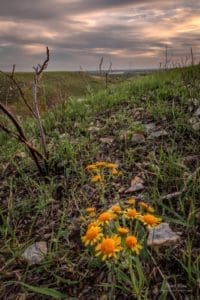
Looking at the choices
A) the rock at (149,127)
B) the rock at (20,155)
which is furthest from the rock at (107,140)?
the rock at (20,155)

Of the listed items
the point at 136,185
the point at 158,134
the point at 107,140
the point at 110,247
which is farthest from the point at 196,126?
the point at 110,247

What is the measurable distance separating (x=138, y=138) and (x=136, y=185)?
140 cm

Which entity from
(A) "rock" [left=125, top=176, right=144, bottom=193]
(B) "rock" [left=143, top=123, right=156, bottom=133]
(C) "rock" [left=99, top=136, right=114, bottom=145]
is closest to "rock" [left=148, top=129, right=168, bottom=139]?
(B) "rock" [left=143, top=123, right=156, bottom=133]

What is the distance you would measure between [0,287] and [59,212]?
1140mm

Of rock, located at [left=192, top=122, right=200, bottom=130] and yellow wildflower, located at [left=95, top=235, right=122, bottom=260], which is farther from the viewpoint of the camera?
rock, located at [left=192, top=122, right=200, bottom=130]

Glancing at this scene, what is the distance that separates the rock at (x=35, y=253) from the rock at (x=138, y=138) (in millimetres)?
2337

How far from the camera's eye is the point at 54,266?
3.65m

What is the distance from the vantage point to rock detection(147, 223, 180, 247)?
133 inches

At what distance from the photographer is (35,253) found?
150 inches

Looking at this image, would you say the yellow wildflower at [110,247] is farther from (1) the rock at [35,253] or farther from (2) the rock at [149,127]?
(2) the rock at [149,127]

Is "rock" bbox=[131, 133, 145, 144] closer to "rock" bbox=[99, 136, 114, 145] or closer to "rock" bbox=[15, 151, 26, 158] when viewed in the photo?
"rock" bbox=[99, 136, 114, 145]

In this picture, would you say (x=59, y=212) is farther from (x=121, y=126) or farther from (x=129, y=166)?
(x=121, y=126)

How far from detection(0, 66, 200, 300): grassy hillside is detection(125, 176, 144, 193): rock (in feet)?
0.08

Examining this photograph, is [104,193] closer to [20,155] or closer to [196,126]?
[196,126]
